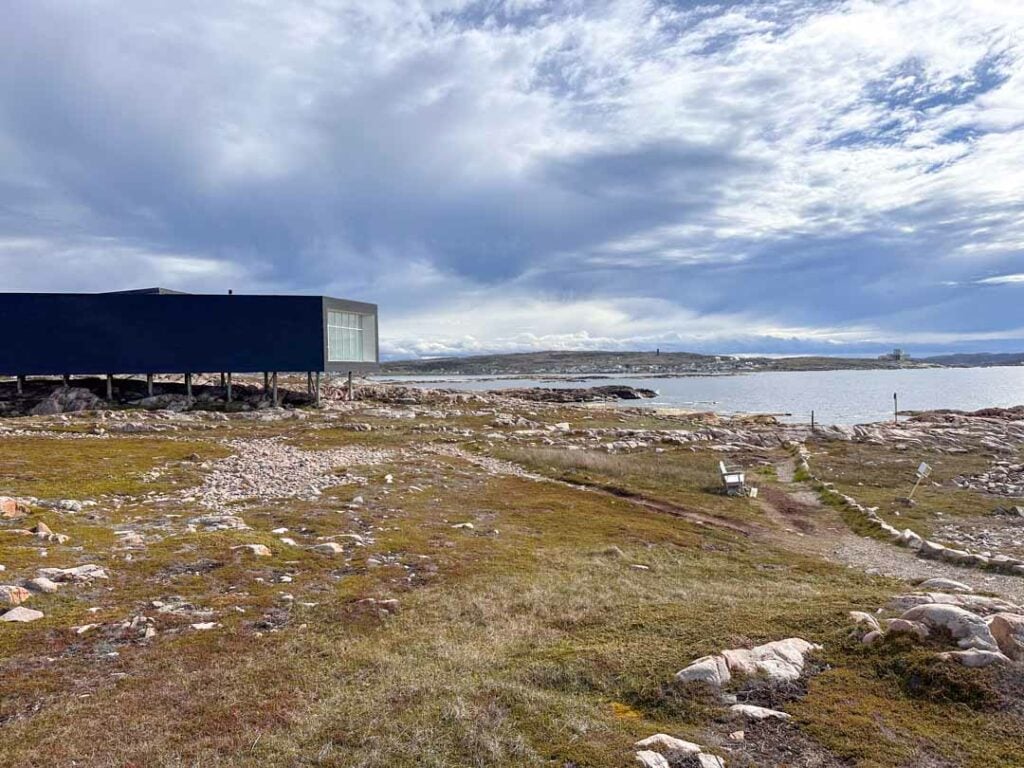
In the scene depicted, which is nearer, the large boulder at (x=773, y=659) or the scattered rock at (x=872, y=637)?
the large boulder at (x=773, y=659)

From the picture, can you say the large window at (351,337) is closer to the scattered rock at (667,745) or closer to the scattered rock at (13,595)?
the scattered rock at (13,595)

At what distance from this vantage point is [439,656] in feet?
32.4

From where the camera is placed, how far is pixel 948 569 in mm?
18641

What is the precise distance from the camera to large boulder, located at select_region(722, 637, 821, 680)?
8617mm

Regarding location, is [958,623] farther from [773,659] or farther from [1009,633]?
[773,659]

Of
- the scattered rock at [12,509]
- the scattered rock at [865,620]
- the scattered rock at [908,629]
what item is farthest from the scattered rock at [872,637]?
the scattered rock at [12,509]

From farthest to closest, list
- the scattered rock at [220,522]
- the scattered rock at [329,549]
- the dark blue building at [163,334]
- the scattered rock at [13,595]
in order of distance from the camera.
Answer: the dark blue building at [163,334], the scattered rock at [220,522], the scattered rock at [329,549], the scattered rock at [13,595]

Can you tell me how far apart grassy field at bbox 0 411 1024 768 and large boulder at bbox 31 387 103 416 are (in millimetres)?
47409

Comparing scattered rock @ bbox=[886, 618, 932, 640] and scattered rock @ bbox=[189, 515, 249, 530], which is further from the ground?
scattered rock @ bbox=[886, 618, 932, 640]

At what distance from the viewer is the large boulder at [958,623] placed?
8.63 m

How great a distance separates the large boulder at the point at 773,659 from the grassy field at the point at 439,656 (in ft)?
0.87

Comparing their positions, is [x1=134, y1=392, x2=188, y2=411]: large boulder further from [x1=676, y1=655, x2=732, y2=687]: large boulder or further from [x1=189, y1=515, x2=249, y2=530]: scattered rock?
[x1=676, y1=655, x2=732, y2=687]: large boulder

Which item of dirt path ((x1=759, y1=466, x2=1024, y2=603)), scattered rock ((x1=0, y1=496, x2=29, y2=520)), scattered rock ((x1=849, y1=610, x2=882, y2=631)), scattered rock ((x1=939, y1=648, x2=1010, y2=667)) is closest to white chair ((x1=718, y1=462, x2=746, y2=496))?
dirt path ((x1=759, y1=466, x2=1024, y2=603))

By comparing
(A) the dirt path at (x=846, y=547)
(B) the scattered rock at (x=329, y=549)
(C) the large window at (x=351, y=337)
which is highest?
(C) the large window at (x=351, y=337)
